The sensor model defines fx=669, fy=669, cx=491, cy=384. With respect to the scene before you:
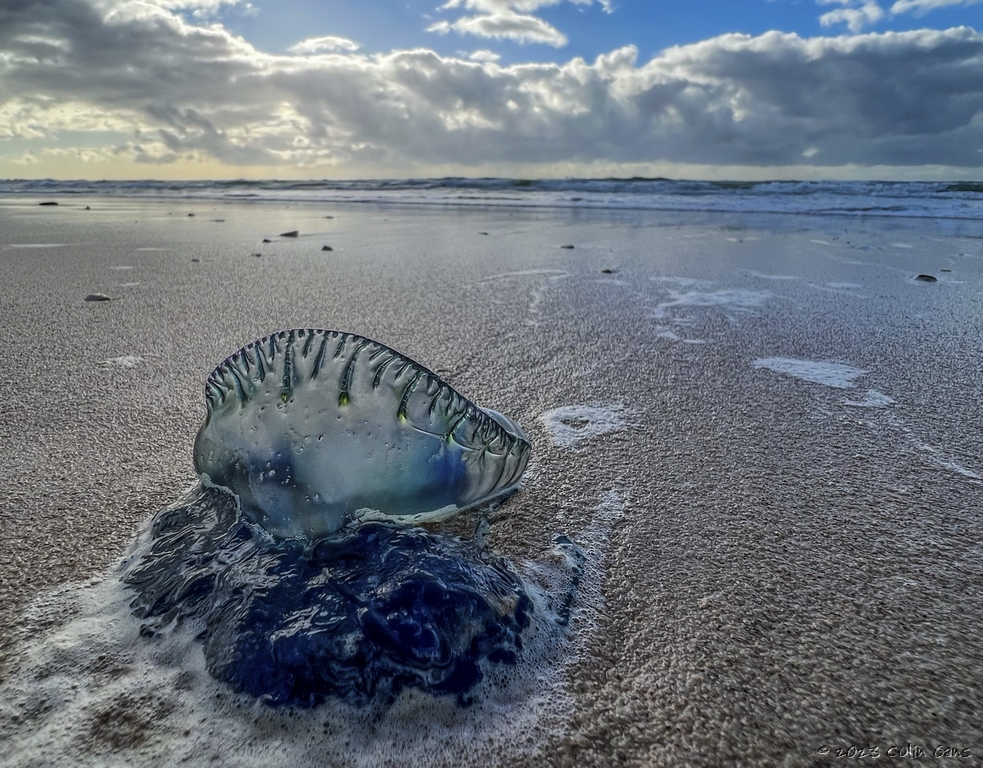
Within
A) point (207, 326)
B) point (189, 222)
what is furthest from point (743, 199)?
point (207, 326)

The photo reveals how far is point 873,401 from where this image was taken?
180 cm

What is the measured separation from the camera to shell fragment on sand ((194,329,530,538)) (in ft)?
3.24

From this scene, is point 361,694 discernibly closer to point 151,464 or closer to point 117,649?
point 117,649

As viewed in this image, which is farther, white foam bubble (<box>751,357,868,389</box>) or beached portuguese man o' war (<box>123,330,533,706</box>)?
white foam bubble (<box>751,357,868,389</box>)

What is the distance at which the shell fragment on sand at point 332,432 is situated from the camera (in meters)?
0.99

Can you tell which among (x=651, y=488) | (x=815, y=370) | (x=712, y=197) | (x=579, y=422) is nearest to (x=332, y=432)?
(x=651, y=488)

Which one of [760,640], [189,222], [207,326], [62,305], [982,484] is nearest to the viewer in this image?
[760,640]

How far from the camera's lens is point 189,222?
7.92 m

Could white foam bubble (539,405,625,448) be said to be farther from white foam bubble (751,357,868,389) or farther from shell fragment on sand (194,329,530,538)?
white foam bubble (751,357,868,389)

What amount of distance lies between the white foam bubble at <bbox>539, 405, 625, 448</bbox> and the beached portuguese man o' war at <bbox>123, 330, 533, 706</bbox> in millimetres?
412

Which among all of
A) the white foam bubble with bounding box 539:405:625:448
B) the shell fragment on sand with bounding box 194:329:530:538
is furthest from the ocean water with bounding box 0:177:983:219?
the shell fragment on sand with bounding box 194:329:530:538

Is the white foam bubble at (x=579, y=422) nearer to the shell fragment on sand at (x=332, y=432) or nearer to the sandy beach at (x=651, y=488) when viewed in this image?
the sandy beach at (x=651, y=488)

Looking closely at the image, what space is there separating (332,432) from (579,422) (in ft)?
2.69

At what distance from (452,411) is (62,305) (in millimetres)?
2551
